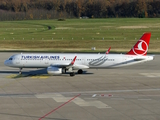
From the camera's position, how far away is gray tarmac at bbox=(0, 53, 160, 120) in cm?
3536

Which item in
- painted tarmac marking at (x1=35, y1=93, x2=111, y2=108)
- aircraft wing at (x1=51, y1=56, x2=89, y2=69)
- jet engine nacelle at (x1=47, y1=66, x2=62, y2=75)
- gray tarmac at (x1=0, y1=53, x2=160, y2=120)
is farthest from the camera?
aircraft wing at (x1=51, y1=56, x2=89, y2=69)

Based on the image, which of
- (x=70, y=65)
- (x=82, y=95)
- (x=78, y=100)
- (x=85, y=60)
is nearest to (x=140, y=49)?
(x=85, y=60)

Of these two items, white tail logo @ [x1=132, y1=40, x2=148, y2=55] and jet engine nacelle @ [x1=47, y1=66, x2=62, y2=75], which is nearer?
jet engine nacelle @ [x1=47, y1=66, x2=62, y2=75]

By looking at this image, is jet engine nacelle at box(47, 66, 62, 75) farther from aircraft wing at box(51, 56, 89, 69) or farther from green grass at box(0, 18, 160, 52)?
green grass at box(0, 18, 160, 52)

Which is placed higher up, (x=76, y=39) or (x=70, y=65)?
(x=76, y=39)

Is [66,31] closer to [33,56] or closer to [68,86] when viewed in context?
[33,56]

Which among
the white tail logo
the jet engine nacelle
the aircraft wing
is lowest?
the jet engine nacelle

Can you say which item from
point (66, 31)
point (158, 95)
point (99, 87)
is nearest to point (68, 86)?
point (99, 87)

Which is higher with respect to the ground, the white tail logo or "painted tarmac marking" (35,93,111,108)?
the white tail logo

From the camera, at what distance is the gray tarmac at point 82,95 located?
1392 inches

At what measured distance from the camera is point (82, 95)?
1727 inches

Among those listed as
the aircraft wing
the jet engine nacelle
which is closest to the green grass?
the aircraft wing

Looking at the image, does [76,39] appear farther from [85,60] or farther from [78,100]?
[78,100]

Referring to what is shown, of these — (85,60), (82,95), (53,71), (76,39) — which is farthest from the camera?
(76,39)
